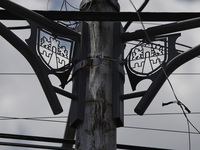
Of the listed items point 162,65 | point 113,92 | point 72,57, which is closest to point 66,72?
point 72,57

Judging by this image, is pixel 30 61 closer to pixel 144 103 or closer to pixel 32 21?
pixel 32 21

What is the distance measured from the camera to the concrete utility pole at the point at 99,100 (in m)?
4.73

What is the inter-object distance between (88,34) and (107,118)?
0.99 m

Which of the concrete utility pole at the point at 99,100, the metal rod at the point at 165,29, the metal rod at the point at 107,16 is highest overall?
the metal rod at the point at 107,16

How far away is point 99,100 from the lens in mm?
4918

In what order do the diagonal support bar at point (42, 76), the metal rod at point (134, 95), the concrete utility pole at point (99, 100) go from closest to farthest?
the concrete utility pole at point (99, 100) < the diagonal support bar at point (42, 76) < the metal rod at point (134, 95)

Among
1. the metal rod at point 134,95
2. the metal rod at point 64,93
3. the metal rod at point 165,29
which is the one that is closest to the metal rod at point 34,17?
the metal rod at point 165,29

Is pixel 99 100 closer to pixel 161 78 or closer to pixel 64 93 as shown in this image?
pixel 64 93

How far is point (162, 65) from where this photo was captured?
524cm

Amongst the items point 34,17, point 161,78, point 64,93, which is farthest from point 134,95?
point 34,17

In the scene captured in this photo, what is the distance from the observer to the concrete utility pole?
4.73 metres

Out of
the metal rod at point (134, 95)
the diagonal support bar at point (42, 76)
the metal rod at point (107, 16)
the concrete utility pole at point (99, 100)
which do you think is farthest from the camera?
the metal rod at point (107, 16)

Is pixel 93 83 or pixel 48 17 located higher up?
pixel 48 17

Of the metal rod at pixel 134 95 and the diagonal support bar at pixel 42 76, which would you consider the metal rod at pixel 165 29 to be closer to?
the metal rod at pixel 134 95
